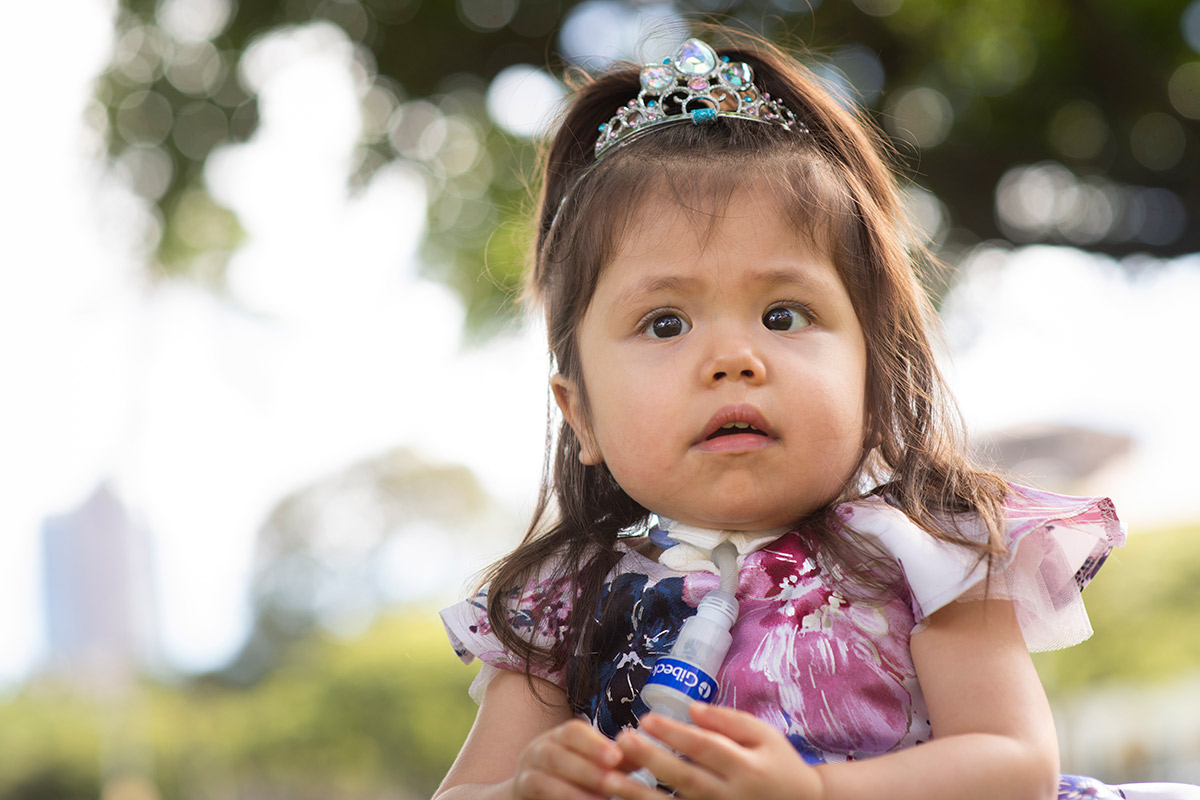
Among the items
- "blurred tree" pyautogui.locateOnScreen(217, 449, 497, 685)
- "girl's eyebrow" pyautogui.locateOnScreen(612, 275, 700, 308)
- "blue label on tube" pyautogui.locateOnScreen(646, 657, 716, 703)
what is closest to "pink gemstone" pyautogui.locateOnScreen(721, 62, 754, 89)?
"girl's eyebrow" pyautogui.locateOnScreen(612, 275, 700, 308)

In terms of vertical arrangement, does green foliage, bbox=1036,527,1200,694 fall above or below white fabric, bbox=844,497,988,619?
below

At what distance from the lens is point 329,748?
11586 mm

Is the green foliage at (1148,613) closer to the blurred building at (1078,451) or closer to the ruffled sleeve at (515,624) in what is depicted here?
the blurred building at (1078,451)

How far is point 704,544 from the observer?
1583mm

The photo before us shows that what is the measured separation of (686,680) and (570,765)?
0.67 ft

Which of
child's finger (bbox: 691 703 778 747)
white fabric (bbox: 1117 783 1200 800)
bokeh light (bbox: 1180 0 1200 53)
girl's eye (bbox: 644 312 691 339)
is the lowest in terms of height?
white fabric (bbox: 1117 783 1200 800)

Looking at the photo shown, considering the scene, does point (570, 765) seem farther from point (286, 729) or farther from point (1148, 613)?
point (286, 729)

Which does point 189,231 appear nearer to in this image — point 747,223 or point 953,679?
point 747,223

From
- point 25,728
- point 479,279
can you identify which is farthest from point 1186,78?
point 25,728

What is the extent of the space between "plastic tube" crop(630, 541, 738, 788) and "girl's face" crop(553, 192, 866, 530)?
181mm

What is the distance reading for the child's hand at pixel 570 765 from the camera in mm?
1135

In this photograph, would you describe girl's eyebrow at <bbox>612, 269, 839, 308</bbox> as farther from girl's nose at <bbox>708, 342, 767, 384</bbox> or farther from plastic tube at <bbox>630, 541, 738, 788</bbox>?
plastic tube at <bbox>630, 541, 738, 788</bbox>

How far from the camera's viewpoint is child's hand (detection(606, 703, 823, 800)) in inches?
43.0

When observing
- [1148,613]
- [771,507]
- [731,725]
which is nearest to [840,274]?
[771,507]
